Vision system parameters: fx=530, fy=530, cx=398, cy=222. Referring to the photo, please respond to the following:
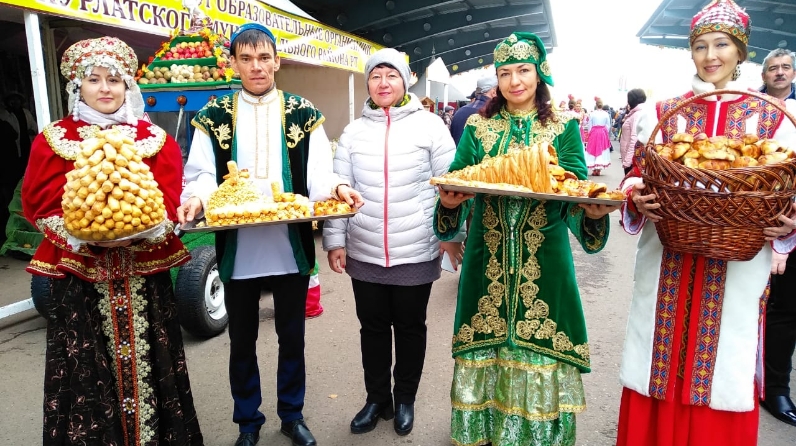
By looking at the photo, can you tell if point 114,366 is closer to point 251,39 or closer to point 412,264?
point 412,264

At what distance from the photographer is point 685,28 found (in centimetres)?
1817

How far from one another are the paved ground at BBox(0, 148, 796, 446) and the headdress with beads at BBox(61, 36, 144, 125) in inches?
77.1

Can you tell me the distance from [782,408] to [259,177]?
3433mm

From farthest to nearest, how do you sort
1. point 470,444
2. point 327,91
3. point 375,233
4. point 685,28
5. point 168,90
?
1. point 685,28
2. point 327,91
3. point 168,90
4. point 375,233
5. point 470,444

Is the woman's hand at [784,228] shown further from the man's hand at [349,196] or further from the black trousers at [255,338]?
the black trousers at [255,338]

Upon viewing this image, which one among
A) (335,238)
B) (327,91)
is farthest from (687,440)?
(327,91)

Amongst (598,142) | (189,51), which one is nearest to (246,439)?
(189,51)

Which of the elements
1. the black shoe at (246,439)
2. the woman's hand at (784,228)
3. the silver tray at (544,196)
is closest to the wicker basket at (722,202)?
the woman's hand at (784,228)

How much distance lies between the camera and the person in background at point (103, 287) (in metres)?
2.30

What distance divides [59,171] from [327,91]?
31.5 feet

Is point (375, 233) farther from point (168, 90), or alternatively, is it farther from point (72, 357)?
point (168, 90)

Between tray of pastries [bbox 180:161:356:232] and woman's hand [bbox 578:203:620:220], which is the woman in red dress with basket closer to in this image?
woman's hand [bbox 578:203:620:220]

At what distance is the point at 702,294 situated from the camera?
87.9 inches

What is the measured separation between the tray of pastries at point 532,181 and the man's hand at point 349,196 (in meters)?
0.48
